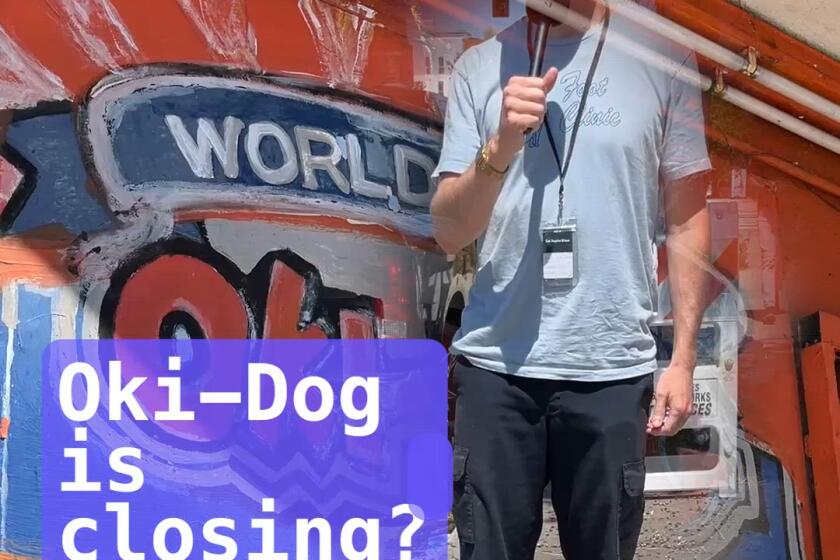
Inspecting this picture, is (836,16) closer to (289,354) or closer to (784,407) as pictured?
(784,407)

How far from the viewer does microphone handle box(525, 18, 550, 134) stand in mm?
1741

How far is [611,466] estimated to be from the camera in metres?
1.70

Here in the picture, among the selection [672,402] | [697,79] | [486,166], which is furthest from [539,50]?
[672,402]

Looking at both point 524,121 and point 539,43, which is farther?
point 539,43

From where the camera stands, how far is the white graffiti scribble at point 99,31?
249 centimetres

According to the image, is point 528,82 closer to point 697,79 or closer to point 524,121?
point 524,121

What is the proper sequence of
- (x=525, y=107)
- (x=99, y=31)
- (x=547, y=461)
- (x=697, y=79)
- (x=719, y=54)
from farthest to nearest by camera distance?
(x=99, y=31)
(x=719, y=54)
(x=697, y=79)
(x=547, y=461)
(x=525, y=107)

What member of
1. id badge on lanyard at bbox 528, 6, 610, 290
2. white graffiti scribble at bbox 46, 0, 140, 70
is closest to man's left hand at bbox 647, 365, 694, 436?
id badge on lanyard at bbox 528, 6, 610, 290

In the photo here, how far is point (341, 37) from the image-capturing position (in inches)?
99.3

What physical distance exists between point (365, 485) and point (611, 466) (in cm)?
106

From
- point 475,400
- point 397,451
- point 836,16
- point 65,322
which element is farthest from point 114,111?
point 836,16

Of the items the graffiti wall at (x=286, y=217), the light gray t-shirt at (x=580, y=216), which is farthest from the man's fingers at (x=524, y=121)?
the graffiti wall at (x=286, y=217)

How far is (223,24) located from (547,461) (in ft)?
4.95
